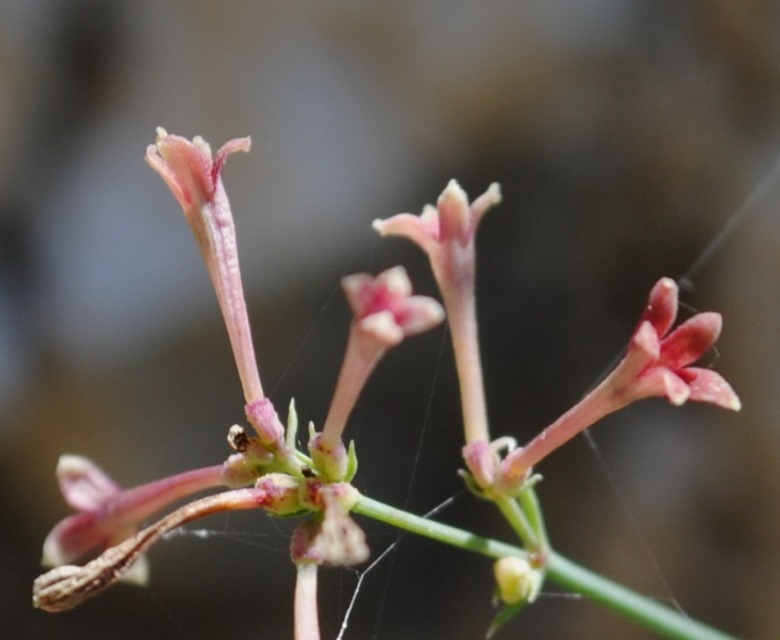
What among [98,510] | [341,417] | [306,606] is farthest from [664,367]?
[98,510]

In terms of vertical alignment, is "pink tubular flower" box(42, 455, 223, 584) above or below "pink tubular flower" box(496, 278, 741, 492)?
below

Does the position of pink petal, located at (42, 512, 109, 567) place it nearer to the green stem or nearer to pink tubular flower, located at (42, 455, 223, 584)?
pink tubular flower, located at (42, 455, 223, 584)

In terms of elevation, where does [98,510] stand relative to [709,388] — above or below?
below

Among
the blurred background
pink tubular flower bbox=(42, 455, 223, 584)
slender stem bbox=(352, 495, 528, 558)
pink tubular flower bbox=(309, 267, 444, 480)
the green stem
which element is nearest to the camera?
pink tubular flower bbox=(309, 267, 444, 480)

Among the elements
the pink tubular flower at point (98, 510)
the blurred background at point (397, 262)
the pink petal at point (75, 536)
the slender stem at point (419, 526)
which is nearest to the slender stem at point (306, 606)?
the slender stem at point (419, 526)

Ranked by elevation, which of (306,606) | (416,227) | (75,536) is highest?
(416,227)

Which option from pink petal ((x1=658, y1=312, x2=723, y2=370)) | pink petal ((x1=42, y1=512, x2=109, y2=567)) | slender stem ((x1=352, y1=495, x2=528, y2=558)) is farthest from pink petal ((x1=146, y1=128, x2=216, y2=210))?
pink petal ((x1=658, y1=312, x2=723, y2=370))

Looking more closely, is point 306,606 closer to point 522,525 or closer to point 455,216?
point 522,525

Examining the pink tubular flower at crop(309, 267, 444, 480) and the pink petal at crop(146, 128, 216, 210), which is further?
the pink petal at crop(146, 128, 216, 210)
